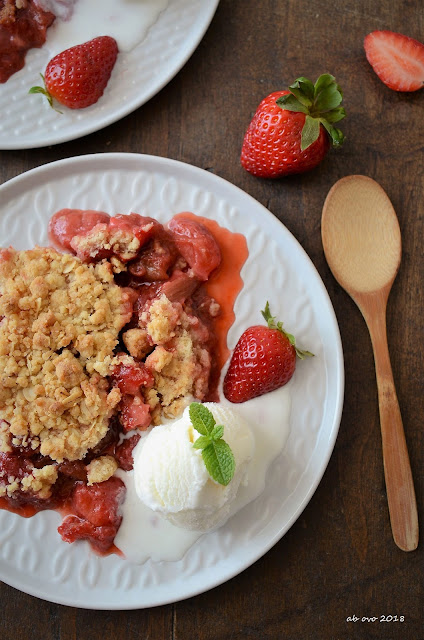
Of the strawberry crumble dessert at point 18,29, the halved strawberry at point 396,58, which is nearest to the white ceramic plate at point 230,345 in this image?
the strawberry crumble dessert at point 18,29

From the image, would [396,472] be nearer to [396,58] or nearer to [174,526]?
[174,526]

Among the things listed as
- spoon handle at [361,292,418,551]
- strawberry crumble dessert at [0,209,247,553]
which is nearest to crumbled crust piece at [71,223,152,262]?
strawberry crumble dessert at [0,209,247,553]

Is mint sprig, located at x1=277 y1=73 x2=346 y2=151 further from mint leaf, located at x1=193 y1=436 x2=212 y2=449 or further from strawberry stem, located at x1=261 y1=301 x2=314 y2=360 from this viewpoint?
mint leaf, located at x1=193 y1=436 x2=212 y2=449

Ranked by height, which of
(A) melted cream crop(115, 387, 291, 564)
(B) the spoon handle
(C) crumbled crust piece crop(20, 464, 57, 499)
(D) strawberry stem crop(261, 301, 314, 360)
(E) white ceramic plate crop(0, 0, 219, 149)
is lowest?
(B) the spoon handle

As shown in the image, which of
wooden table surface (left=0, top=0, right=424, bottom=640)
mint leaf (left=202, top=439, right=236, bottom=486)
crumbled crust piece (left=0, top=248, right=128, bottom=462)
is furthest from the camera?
wooden table surface (left=0, top=0, right=424, bottom=640)

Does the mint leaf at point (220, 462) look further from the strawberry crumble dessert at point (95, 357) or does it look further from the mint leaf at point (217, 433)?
the strawberry crumble dessert at point (95, 357)

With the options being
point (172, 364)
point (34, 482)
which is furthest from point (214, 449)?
point (34, 482)

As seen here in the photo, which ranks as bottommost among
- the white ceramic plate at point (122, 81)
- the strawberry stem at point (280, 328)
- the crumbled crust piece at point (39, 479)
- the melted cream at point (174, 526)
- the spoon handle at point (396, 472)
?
the spoon handle at point (396, 472)
